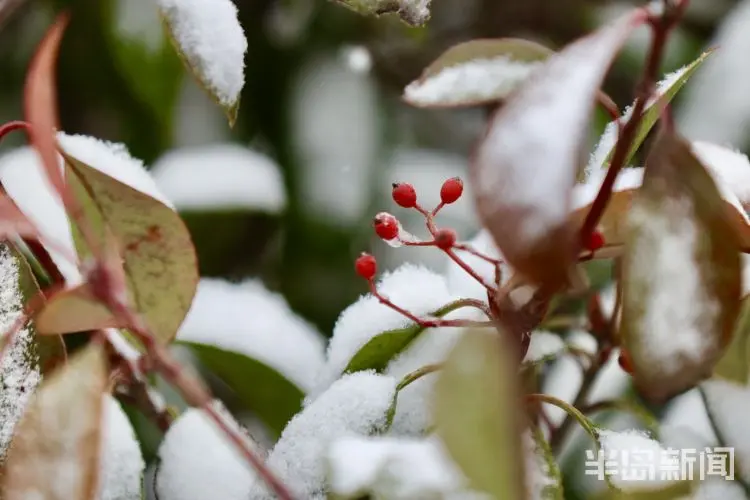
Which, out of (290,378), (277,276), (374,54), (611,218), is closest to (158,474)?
(290,378)

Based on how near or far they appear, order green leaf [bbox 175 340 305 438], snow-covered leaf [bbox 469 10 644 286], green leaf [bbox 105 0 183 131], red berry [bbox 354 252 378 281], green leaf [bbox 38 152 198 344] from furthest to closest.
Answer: green leaf [bbox 105 0 183 131] < green leaf [bbox 175 340 305 438] < red berry [bbox 354 252 378 281] < green leaf [bbox 38 152 198 344] < snow-covered leaf [bbox 469 10 644 286]

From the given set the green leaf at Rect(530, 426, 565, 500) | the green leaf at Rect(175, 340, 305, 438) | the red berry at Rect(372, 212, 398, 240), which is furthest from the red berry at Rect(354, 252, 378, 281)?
the green leaf at Rect(175, 340, 305, 438)

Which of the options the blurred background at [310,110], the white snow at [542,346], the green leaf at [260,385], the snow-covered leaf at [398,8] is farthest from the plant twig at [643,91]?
the blurred background at [310,110]

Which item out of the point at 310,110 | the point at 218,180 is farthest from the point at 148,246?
the point at 310,110

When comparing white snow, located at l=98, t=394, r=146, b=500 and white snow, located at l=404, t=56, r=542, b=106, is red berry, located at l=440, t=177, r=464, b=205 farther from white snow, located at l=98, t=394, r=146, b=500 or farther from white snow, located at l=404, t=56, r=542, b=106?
white snow, located at l=98, t=394, r=146, b=500

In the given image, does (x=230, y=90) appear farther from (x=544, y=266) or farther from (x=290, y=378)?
(x=290, y=378)

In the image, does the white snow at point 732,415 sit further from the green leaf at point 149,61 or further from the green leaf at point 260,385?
the green leaf at point 149,61

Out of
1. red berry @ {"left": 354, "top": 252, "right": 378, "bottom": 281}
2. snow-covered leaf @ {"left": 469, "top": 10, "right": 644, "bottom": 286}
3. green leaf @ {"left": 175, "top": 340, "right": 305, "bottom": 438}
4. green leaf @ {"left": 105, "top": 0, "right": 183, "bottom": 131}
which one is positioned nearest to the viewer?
snow-covered leaf @ {"left": 469, "top": 10, "right": 644, "bottom": 286}

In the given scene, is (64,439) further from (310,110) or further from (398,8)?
(310,110)
